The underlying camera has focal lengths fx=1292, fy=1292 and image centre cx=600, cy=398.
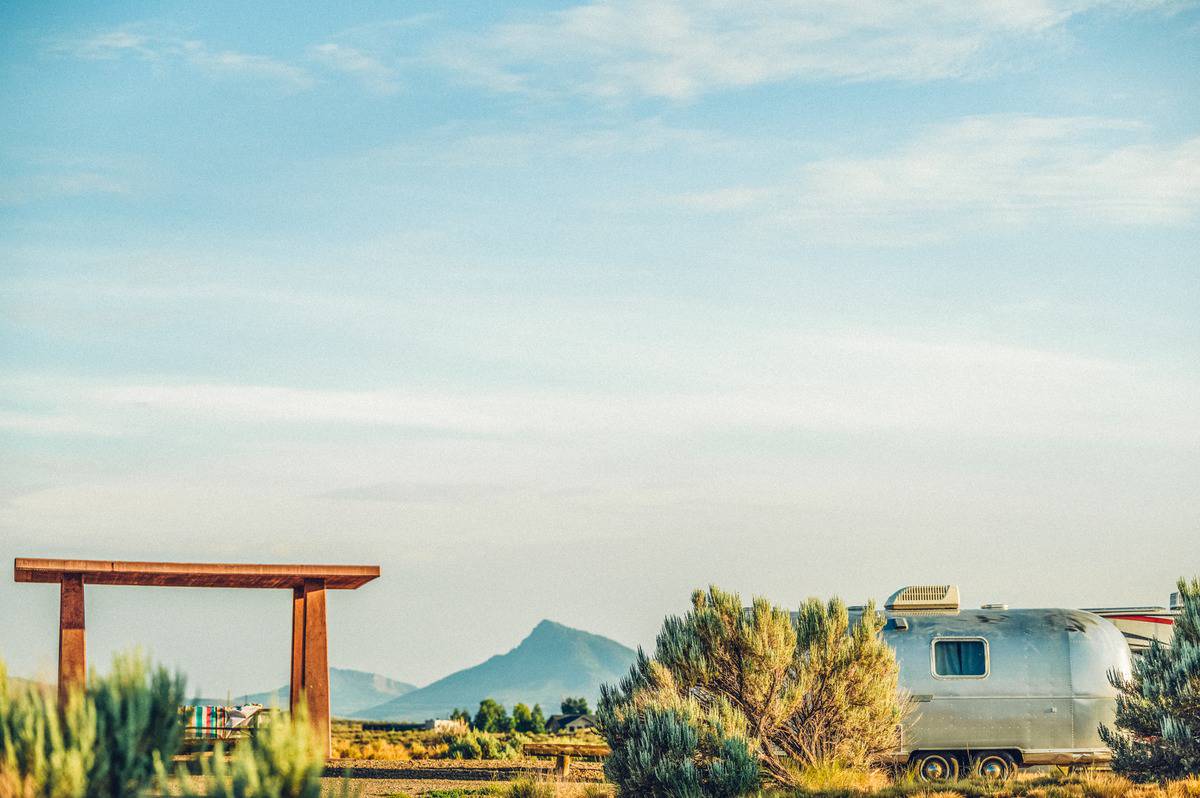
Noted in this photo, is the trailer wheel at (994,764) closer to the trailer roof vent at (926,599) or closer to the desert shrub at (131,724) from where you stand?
the trailer roof vent at (926,599)

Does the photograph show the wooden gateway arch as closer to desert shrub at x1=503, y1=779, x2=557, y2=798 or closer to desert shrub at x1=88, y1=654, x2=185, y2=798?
desert shrub at x1=503, y1=779, x2=557, y2=798

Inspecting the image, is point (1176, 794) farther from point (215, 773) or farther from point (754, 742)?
point (215, 773)

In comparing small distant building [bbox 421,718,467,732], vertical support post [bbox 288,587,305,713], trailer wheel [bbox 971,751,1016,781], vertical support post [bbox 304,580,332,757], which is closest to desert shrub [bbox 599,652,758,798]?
vertical support post [bbox 304,580,332,757]

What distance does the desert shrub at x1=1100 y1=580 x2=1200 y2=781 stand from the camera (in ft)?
52.2

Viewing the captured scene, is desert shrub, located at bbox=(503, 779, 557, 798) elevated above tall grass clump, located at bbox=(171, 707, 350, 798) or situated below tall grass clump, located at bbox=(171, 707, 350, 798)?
below

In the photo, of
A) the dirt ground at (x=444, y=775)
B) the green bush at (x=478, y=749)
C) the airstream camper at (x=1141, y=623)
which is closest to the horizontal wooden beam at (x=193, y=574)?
the dirt ground at (x=444, y=775)

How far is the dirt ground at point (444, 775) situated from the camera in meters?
17.1

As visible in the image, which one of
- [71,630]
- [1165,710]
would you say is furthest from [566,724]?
[71,630]

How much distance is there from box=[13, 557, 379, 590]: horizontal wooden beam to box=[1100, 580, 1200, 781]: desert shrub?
9797 millimetres

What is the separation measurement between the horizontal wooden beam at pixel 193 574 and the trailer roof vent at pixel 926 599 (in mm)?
7913

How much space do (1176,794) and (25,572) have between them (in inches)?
514

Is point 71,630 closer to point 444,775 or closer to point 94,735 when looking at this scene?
point 94,735

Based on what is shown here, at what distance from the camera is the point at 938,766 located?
60.5 feet

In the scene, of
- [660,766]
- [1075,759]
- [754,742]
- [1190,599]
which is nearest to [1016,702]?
[1075,759]
